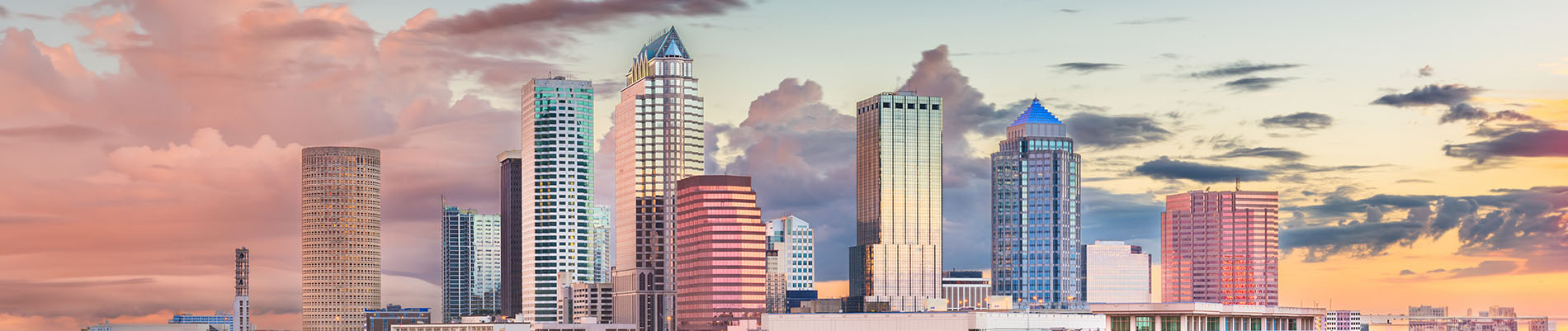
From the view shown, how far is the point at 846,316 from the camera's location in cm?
18225

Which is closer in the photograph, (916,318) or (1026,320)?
(916,318)

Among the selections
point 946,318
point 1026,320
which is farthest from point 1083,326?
point 946,318

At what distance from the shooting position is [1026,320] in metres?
195

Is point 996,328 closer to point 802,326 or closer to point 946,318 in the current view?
point 946,318

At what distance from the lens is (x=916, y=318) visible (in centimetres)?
Answer: 18212

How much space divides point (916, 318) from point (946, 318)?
413 centimetres

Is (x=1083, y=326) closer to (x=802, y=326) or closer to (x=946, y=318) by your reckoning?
(x=946, y=318)

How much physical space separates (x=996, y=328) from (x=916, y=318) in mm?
9191

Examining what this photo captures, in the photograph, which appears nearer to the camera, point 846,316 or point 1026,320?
point 846,316

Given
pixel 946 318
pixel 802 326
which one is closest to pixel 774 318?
pixel 802 326

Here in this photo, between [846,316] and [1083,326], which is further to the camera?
[1083,326]

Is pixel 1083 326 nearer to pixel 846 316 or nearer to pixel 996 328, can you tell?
pixel 996 328

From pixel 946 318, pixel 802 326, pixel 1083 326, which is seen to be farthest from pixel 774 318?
pixel 1083 326

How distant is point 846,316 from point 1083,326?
105ft
